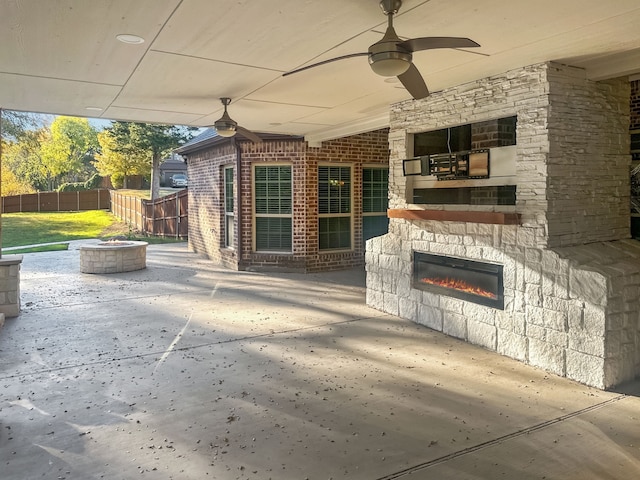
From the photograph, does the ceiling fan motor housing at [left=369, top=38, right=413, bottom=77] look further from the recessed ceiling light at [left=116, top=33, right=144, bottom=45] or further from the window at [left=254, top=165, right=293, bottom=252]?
the window at [left=254, top=165, right=293, bottom=252]

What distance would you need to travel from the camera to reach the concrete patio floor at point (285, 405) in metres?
3.01

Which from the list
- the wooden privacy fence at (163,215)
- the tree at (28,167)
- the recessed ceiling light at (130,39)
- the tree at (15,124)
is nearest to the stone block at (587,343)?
the recessed ceiling light at (130,39)

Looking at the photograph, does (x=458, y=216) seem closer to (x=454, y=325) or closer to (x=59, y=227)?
(x=454, y=325)

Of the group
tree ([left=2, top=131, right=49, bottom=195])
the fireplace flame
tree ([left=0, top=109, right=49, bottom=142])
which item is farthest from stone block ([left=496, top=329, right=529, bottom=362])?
tree ([left=2, top=131, right=49, bottom=195])

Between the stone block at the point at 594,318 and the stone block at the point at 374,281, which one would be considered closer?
the stone block at the point at 594,318

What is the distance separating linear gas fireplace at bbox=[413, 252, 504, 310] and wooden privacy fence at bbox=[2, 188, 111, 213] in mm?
27929

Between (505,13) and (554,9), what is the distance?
33cm

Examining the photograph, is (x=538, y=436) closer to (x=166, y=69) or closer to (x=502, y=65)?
(x=502, y=65)

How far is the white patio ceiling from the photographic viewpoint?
344cm

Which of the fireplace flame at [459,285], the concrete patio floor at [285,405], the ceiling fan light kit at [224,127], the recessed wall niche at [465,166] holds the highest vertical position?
the ceiling fan light kit at [224,127]

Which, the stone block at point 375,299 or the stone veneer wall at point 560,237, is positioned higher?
the stone veneer wall at point 560,237

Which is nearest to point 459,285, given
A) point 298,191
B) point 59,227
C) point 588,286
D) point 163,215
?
point 588,286

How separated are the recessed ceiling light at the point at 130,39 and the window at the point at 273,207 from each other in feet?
22.0

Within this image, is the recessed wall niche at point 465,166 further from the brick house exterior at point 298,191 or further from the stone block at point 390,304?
the brick house exterior at point 298,191
